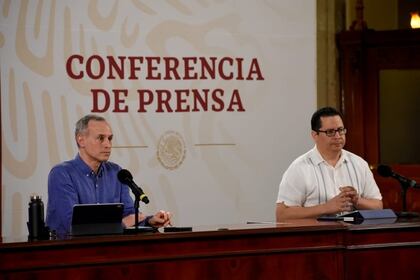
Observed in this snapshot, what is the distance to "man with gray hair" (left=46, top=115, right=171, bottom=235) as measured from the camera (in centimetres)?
486

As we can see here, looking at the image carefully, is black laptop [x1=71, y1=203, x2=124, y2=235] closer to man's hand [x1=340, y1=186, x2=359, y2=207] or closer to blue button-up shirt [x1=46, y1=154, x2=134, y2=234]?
blue button-up shirt [x1=46, y1=154, x2=134, y2=234]

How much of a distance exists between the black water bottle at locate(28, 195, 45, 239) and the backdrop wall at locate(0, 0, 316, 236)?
6.00 feet

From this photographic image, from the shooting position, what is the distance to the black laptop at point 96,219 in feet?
14.2

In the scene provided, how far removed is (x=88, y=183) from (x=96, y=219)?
66cm

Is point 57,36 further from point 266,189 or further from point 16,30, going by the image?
point 266,189

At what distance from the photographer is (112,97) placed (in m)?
6.42

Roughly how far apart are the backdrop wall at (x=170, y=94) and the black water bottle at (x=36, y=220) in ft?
6.00

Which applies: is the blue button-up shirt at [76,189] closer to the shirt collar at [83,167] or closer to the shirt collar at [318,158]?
the shirt collar at [83,167]

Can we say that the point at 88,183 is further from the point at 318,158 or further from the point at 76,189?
the point at 318,158

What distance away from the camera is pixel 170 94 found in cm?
659

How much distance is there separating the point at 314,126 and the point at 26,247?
7.14 feet

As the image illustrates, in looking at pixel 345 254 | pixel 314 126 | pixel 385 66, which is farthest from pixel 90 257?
pixel 385 66

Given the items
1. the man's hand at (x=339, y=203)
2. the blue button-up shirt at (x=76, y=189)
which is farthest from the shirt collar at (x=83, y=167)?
the man's hand at (x=339, y=203)

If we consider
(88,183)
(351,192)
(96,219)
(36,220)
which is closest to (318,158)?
(351,192)
